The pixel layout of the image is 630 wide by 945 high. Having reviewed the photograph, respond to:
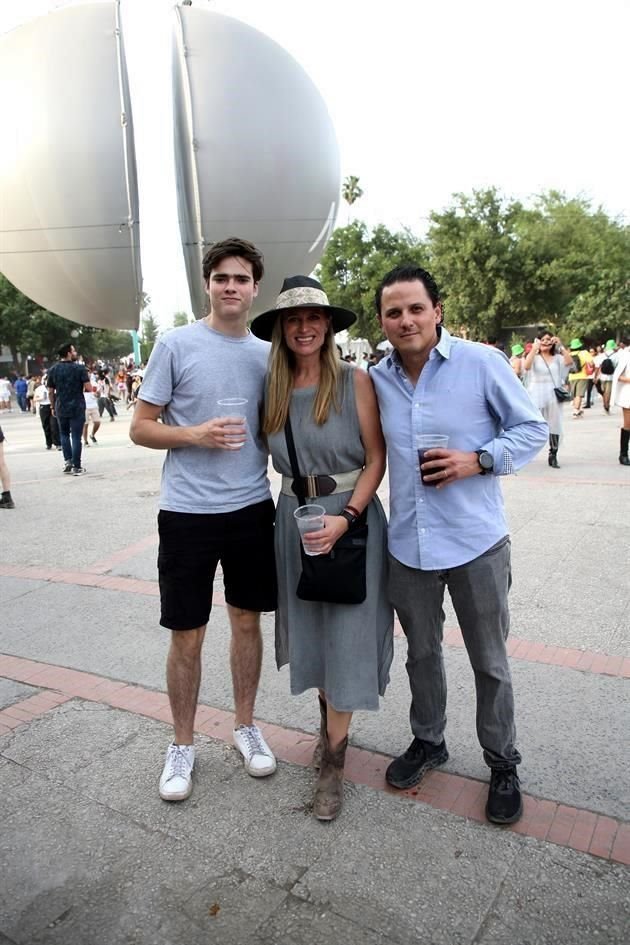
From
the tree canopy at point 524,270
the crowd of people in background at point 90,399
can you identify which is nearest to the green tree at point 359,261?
the tree canopy at point 524,270

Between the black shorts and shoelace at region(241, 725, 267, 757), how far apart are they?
54 centimetres

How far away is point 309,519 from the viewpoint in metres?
2.26

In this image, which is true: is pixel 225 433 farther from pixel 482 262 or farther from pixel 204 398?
pixel 482 262

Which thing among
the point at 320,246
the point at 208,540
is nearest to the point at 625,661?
the point at 208,540

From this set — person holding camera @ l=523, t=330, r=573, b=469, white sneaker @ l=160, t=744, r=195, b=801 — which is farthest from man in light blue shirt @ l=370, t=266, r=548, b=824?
person holding camera @ l=523, t=330, r=573, b=469

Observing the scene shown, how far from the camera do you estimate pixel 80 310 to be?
1047 cm

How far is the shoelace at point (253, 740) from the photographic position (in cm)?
274

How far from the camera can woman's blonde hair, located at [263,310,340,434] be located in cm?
237

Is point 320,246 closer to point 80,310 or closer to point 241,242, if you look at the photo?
point 80,310

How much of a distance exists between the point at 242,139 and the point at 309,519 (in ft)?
26.9

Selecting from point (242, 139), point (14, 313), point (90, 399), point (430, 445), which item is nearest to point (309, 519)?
point (430, 445)

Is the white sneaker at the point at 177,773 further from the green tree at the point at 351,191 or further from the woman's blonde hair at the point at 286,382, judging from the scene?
the green tree at the point at 351,191

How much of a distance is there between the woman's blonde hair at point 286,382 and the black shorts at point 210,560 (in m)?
0.41

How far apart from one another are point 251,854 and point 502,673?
3.53 feet
